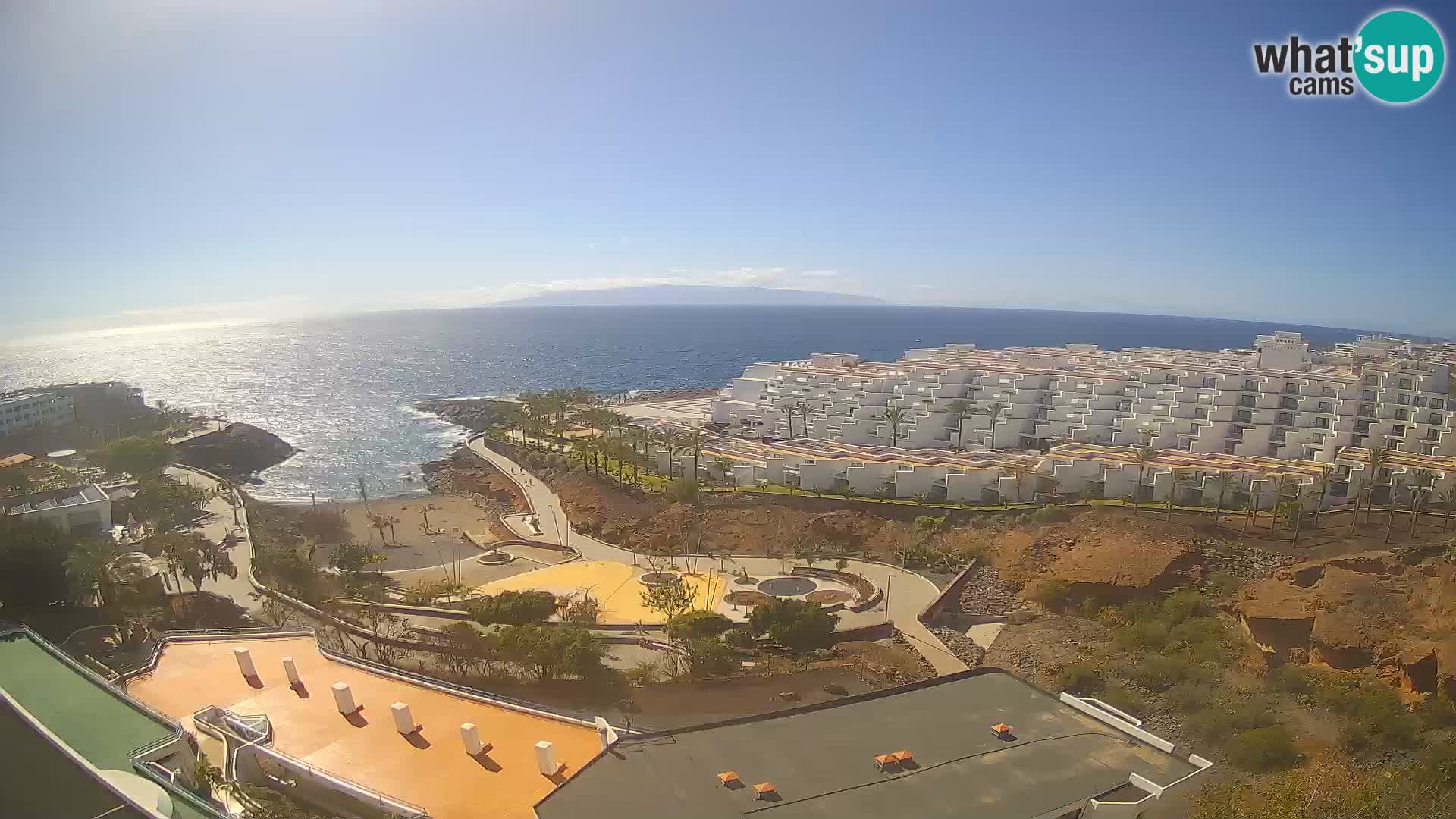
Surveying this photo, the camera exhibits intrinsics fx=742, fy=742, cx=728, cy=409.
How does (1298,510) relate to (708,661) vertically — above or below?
above

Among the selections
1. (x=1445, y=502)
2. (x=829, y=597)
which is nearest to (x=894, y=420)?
(x=829, y=597)

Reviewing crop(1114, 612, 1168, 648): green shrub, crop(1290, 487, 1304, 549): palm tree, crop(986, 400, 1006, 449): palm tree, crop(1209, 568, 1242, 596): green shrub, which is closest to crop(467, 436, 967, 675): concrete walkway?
crop(1114, 612, 1168, 648): green shrub

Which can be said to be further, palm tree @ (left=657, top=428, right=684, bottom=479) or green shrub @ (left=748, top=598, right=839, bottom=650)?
palm tree @ (left=657, top=428, right=684, bottom=479)

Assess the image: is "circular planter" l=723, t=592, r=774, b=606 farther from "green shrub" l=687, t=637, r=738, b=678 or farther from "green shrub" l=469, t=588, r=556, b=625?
"green shrub" l=469, t=588, r=556, b=625

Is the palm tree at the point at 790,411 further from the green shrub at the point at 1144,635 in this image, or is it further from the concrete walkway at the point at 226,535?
the concrete walkway at the point at 226,535

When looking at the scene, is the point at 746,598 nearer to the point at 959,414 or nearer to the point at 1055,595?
the point at 1055,595

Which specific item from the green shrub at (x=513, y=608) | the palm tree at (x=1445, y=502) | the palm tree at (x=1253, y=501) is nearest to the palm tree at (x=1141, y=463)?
the palm tree at (x=1253, y=501)
